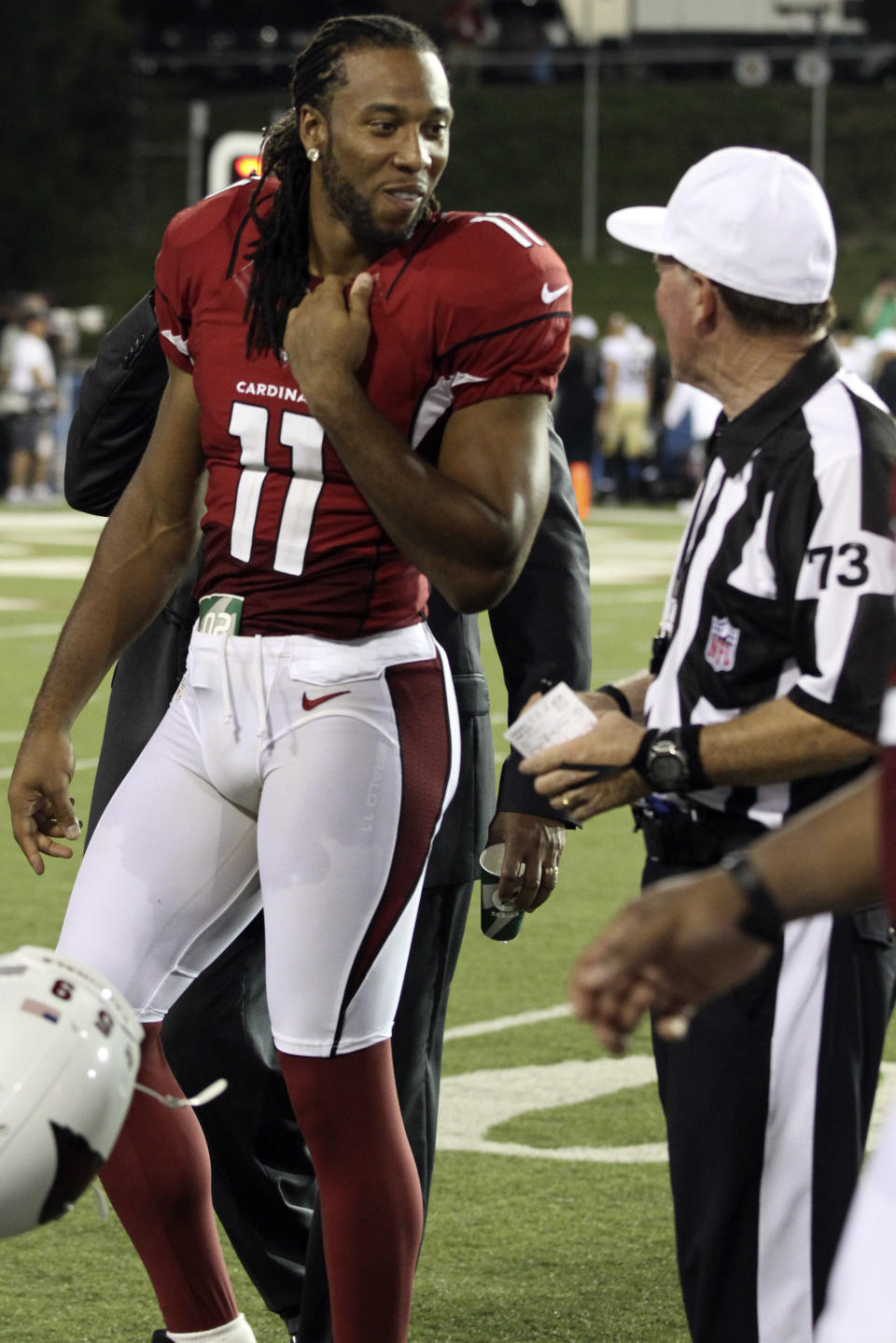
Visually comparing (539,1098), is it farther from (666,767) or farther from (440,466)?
(666,767)

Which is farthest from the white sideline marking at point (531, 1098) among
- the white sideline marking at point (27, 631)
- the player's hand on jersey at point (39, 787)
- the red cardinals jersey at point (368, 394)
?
the white sideline marking at point (27, 631)

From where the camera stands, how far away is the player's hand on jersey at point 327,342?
2969mm

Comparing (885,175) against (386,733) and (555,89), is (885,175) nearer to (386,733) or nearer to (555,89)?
Answer: (555,89)

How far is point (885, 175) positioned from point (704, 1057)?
45.8 m

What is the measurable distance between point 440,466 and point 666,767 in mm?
600

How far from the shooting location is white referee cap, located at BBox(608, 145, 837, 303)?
2832mm

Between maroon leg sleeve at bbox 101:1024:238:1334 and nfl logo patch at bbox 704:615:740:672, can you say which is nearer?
nfl logo patch at bbox 704:615:740:672

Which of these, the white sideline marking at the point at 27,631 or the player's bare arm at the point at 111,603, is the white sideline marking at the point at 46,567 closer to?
the white sideline marking at the point at 27,631

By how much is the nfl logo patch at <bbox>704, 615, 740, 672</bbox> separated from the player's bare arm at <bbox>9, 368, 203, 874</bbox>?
37.2 inches

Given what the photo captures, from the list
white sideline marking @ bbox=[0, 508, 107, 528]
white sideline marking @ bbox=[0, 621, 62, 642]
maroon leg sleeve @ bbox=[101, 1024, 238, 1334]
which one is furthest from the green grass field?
white sideline marking @ bbox=[0, 508, 107, 528]

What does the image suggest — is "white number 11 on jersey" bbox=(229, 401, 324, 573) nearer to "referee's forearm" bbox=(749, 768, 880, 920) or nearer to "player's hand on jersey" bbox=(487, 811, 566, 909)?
"player's hand on jersey" bbox=(487, 811, 566, 909)

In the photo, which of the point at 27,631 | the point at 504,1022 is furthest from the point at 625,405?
the point at 504,1022

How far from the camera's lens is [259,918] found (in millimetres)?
3836

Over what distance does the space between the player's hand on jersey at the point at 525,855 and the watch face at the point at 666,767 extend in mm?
790
